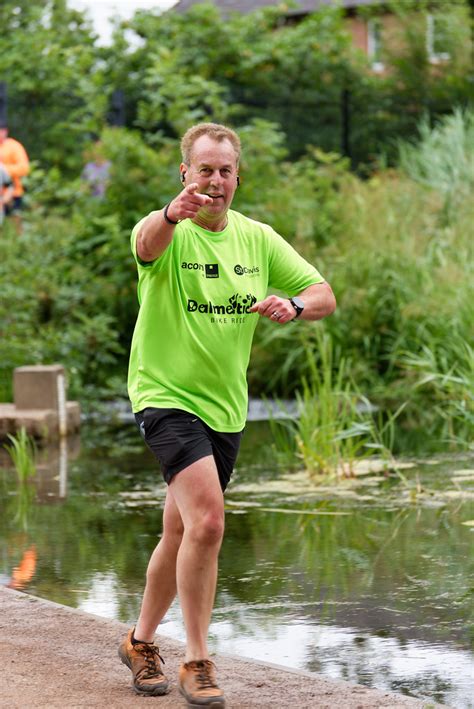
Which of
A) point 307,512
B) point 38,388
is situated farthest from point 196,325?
point 38,388

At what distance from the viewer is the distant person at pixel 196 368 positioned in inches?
179

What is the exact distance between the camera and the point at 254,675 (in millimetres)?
4895

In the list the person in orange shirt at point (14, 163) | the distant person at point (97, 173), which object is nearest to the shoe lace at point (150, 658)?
the distant person at point (97, 173)

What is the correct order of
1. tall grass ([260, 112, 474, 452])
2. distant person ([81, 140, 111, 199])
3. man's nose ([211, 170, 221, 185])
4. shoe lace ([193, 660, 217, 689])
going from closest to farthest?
shoe lace ([193, 660, 217, 689]), man's nose ([211, 170, 221, 185]), tall grass ([260, 112, 474, 452]), distant person ([81, 140, 111, 199])

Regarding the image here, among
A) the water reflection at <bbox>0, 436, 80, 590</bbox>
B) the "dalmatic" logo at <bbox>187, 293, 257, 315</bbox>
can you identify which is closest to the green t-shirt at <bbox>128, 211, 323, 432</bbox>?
the "dalmatic" logo at <bbox>187, 293, 257, 315</bbox>

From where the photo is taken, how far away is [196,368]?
4688 mm

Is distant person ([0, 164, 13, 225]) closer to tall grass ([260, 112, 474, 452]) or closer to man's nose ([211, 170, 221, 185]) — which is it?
tall grass ([260, 112, 474, 452])

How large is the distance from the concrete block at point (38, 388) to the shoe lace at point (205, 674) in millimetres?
7359

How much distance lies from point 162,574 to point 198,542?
1.08 ft

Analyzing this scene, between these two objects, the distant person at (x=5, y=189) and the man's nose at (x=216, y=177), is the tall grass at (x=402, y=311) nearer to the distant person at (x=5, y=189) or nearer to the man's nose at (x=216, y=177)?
the distant person at (x=5, y=189)

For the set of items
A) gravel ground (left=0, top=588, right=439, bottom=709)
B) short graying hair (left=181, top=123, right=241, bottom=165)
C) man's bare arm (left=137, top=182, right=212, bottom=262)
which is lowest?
gravel ground (left=0, top=588, right=439, bottom=709)

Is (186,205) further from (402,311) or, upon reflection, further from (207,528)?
(402,311)

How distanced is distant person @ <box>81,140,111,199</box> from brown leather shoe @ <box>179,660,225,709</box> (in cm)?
1141

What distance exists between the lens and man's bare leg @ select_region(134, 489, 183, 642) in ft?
15.6
